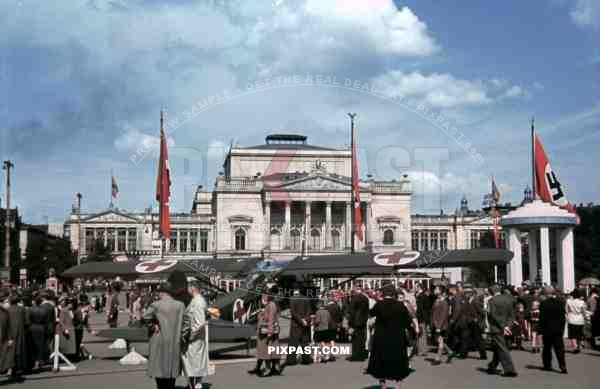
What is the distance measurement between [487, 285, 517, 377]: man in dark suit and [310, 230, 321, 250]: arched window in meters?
77.4

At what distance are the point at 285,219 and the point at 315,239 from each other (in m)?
4.96

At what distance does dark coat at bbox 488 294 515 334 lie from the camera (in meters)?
13.9

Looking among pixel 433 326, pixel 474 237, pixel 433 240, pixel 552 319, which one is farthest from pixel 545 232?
pixel 474 237

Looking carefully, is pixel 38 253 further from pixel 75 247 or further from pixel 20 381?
pixel 20 381

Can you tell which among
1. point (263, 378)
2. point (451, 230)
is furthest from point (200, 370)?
point (451, 230)

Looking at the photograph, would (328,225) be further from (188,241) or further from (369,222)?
(188,241)

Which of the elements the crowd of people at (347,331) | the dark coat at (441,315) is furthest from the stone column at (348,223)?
the dark coat at (441,315)

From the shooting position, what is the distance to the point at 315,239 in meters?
93.6

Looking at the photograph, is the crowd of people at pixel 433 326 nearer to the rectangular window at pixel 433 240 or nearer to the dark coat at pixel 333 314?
the dark coat at pixel 333 314

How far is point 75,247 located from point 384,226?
1643 inches

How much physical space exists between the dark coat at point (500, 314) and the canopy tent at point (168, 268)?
9436 mm

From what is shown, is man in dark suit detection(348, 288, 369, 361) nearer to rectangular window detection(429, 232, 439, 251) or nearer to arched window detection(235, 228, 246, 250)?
arched window detection(235, 228, 246, 250)

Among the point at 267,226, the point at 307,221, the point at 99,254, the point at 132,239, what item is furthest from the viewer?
the point at 132,239

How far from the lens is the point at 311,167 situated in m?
94.9
